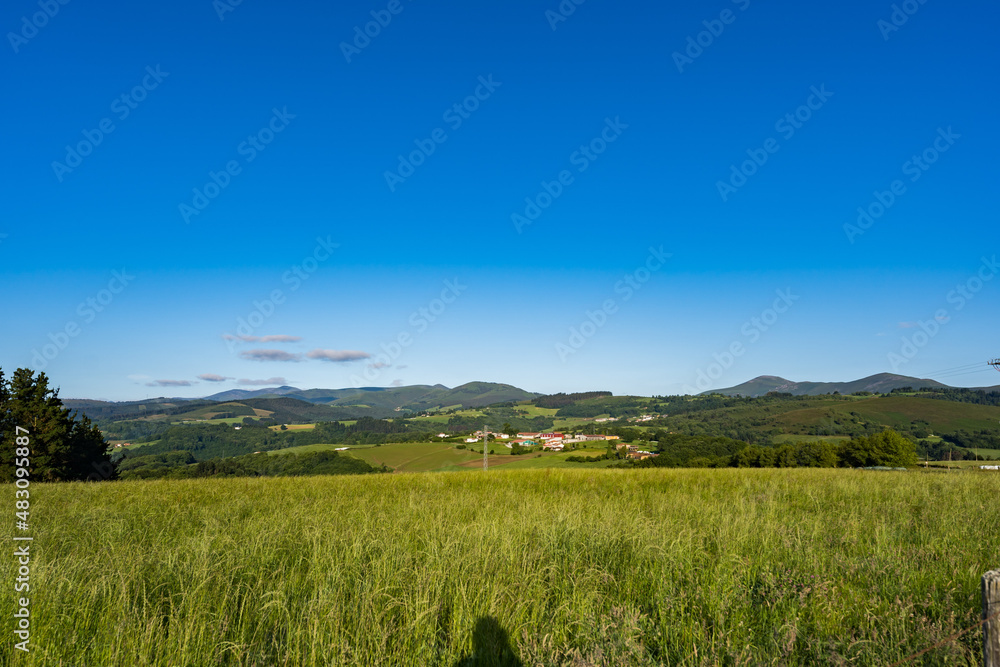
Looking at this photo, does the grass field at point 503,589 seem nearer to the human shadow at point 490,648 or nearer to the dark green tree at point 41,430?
the human shadow at point 490,648

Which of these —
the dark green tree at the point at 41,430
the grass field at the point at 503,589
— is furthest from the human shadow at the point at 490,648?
the dark green tree at the point at 41,430

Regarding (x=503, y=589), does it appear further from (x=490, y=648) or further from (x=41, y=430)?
(x=41, y=430)

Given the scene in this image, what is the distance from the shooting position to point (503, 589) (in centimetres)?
383

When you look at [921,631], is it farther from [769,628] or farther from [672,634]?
[672,634]

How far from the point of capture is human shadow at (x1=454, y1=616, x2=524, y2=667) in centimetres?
316

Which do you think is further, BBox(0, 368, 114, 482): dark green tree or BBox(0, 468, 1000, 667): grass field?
BBox(0, 368, 114, 482): dark green tree

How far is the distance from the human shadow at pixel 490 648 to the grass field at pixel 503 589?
0.02m

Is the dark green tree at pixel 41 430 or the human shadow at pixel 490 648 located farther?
the dark green tree at pixel 41 430

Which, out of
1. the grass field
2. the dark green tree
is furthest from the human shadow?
the dark green tree

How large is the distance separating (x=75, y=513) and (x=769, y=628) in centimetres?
1009

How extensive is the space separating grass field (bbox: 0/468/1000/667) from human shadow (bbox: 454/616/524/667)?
17mm

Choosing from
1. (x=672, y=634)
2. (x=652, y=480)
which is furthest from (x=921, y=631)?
(x=652, y=480)

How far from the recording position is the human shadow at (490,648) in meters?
3.16

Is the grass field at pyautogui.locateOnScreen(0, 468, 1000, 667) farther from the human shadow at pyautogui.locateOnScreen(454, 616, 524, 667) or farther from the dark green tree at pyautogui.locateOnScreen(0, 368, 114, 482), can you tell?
the dark green tree at pyautogui.locateOnScreen(0, 368, 114, 482)
